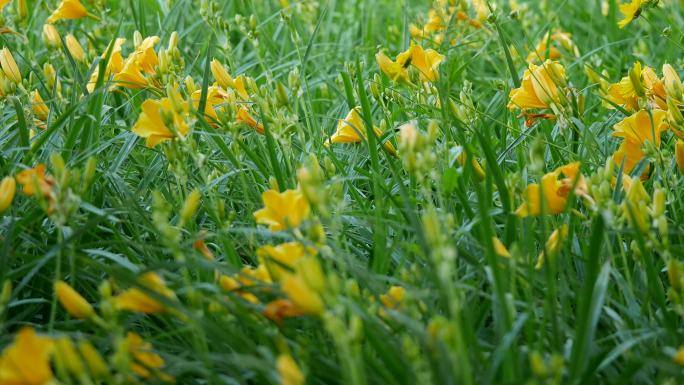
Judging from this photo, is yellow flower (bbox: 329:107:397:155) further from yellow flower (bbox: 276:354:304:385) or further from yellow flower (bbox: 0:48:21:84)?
yellow flower (bbox: 276:354:304:385)

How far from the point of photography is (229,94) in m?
2.38

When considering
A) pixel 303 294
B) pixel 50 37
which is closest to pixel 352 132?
pixel 50 37

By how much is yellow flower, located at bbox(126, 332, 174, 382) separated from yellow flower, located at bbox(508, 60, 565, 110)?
1.18m

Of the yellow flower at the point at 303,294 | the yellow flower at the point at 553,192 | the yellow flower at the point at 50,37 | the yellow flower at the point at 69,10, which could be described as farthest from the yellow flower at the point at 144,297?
the yellow flower at the point at 69,10

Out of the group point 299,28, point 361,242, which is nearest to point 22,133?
point 361,242

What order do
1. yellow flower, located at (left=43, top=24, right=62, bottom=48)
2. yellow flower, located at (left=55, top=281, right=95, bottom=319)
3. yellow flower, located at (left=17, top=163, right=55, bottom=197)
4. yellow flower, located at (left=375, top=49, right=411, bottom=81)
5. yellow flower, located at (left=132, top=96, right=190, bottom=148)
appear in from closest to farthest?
1. yellow flower, located at (left=55, top=281, right=95, bottom=319)
2. yellow flower, located at (left=17, top=163, right=55, bottom=197)
3. yellow flower, located at (left=132, top=96, right=190, bottom=148)
4. yellow flower, located at (left=375, top=49, right=411, bottom=81)
5. yellow flower, located at (left=43, top=24, right=62, bottom=48)

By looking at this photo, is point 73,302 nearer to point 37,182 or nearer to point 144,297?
point 144,297

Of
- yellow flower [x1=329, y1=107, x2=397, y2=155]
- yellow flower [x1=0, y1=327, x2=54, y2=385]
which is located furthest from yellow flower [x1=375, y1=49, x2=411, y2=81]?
yellow flower [x1=0, y1=327, x2=54, y2=385]

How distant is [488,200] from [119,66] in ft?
3.64

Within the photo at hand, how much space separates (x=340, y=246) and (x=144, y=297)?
508 mm

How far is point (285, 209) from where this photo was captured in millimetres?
1713

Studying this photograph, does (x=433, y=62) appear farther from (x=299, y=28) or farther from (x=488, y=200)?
(x=299, y=28)

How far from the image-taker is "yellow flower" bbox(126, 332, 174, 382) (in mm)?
1503

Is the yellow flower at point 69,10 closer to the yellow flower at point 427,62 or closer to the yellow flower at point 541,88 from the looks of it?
the yellow flower at point 427,62
